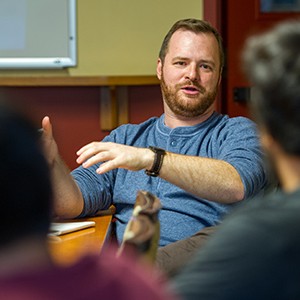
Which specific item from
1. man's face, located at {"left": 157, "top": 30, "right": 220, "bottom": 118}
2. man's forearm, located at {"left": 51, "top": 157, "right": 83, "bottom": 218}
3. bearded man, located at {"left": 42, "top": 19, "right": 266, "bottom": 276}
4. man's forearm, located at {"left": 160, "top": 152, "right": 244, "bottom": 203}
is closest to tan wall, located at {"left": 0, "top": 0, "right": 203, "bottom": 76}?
bearded man, located at {"left": 42, "top": 19, "right": 266, "bottom": 276}

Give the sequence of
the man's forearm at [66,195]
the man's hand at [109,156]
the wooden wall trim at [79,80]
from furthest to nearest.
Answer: the wooden wall trim at [79,80] → the man's forearm at [66,195] → the man's hand at [109,156]

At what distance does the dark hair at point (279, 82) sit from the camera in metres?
1.11

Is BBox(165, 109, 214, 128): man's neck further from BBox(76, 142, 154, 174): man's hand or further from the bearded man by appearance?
BBox(76, 142, 154, 174): man's hand

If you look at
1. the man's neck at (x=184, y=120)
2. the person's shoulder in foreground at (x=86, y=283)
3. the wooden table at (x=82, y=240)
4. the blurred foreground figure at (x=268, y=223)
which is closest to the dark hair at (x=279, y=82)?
the blurred foreground figure at (x=268, y=223)

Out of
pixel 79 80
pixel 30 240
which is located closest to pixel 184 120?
pixel 79 80

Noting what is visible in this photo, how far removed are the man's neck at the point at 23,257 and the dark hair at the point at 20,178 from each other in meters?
0.01

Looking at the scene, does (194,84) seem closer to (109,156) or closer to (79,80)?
(109,156)

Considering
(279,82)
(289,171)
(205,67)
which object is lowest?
(289,171)

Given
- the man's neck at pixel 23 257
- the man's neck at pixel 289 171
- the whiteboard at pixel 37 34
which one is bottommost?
the man's neck at pixel 23 257

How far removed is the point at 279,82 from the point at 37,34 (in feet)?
10.0

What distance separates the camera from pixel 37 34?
4012 millimetres

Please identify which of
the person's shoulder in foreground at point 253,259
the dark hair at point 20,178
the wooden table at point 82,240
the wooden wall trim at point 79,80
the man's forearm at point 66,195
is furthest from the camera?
the wooden wall trim at point 79,80

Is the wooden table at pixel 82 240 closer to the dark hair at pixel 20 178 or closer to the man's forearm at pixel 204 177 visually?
the man's forearm at pixel 204 177

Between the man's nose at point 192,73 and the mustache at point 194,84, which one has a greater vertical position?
the man's nose at point 192,73
